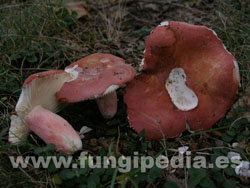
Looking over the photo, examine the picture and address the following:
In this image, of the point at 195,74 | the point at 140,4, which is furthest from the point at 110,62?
the point at 140,4

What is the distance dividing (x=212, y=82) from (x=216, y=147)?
0.51 metres

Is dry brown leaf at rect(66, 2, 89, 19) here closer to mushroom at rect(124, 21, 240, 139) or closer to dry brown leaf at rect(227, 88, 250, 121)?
mushroom at rect(124, 21, 240, 139)

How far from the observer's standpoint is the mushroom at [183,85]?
1889 mm

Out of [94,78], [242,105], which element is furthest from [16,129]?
[242,105]

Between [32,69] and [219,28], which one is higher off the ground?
[219,28]

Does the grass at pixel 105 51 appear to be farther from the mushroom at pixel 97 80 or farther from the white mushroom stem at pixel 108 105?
the mushroom at pixel 97 80

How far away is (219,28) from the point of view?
272 cm

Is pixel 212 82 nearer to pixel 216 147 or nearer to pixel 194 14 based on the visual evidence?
pixel 216 147

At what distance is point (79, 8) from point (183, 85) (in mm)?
2512

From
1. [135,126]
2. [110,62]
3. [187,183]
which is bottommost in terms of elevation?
[187,183]

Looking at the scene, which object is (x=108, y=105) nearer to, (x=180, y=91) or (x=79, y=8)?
(x=180, y=91)

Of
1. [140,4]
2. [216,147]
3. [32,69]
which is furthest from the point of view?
[140,4]

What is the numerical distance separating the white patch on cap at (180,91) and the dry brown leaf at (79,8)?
221cm

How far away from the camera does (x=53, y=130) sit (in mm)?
1772
